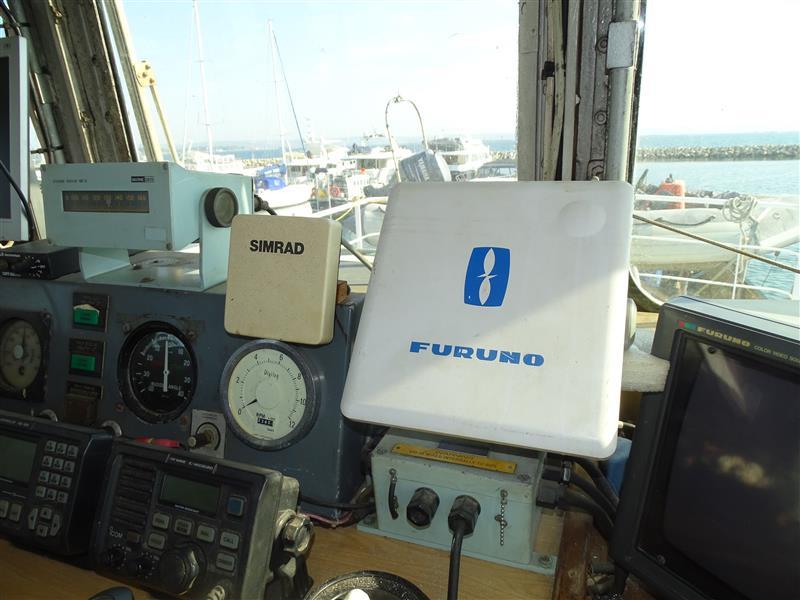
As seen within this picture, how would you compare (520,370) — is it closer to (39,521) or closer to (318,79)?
(39,521)

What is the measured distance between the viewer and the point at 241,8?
1.75 meters

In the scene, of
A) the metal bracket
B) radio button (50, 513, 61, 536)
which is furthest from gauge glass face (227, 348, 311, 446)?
the metal bracket

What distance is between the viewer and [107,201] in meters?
1.13

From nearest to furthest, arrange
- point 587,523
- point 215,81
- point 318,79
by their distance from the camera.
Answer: point 587,523 → point 318,79 → point 215,81

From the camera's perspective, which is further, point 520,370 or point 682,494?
point 682,494

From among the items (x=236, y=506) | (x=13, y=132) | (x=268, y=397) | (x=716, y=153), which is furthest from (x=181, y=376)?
(x=716, y=153)

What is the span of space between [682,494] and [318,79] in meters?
1.54

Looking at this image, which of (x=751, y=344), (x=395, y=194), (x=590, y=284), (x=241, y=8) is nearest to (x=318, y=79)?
(x=241, y=8)

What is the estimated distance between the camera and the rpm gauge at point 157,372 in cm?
113

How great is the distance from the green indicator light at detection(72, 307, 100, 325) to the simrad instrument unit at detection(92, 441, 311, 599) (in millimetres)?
443

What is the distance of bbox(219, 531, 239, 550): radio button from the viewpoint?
76 centimetres

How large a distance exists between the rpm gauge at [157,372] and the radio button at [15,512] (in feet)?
0.92

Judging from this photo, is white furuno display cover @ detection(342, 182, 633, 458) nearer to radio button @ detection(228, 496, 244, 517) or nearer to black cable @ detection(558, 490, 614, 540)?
radio button @ detection(228, 496, 244, 517)

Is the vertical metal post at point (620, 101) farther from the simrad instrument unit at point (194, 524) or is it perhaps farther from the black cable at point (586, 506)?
the simrad instrument unit at point (194, 524)
